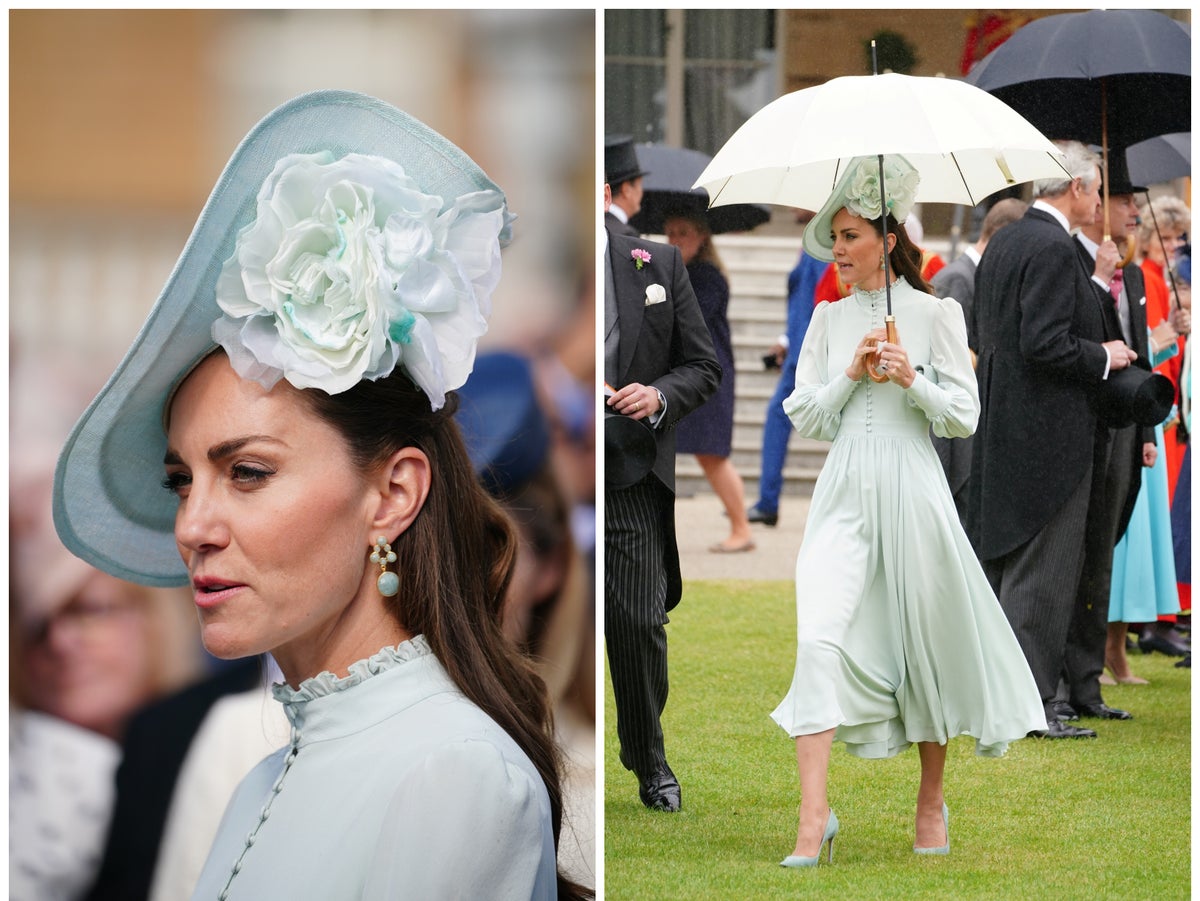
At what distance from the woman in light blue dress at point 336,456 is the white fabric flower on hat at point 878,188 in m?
1.60

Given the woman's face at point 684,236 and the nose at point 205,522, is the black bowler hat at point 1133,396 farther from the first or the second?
the nose at point 205,522

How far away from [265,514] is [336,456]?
95 millimetres

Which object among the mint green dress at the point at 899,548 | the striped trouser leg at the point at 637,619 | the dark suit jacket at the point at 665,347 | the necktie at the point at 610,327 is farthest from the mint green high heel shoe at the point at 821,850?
the necktie at the point at 610,327

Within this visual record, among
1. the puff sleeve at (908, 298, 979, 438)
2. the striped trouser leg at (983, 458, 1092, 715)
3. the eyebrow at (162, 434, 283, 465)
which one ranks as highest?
the eyebrow at (162, 434, 283, 465)

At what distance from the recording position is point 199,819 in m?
3.22

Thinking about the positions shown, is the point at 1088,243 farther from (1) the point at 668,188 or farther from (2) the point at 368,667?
(2) the point at 368,667

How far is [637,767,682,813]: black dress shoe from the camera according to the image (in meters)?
3.37

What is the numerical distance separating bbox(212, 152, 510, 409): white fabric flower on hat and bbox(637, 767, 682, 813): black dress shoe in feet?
6.20

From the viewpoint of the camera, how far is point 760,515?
13.7 feet

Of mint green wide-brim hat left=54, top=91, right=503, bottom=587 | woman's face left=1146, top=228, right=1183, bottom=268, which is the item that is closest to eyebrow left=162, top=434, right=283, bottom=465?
mint green wide-brim hat left=54, top=91, right=503, bottom=587

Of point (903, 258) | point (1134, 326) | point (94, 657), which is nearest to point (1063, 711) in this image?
point (1134, 326)

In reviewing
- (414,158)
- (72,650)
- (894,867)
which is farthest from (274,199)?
(894,867)

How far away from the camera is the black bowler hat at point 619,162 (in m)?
3.51

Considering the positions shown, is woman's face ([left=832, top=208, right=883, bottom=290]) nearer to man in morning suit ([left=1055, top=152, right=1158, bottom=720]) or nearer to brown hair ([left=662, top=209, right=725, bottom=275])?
brown hair ([left=662, top=209, right=725, bottom=275])
